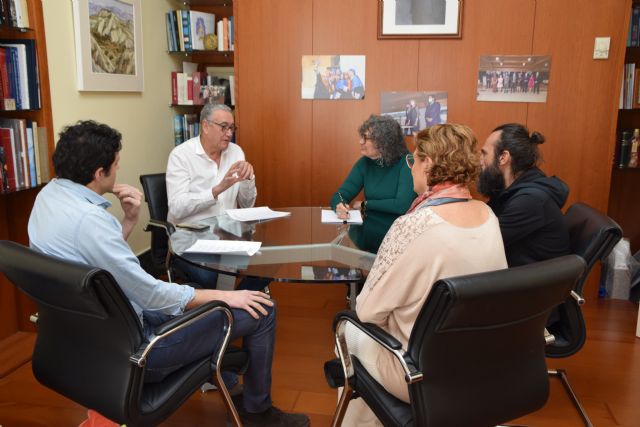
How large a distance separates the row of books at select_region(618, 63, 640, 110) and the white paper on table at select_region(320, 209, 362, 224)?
2.20m

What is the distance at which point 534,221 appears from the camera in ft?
7.36

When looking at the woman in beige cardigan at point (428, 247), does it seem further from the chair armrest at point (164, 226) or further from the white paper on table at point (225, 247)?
the chair armrest at point (164, 226)

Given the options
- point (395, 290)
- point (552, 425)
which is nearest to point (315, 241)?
point (395, 290)

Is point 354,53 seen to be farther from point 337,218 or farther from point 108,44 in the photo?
point 108,44

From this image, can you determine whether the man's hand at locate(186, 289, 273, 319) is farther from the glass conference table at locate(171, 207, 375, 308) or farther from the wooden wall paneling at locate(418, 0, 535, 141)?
the wooden wall paneling at locate(418, 0, 535, 141)

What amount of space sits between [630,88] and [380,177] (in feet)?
6.74

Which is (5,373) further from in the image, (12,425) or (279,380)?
(279,380)

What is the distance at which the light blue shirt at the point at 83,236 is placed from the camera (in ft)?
5.39

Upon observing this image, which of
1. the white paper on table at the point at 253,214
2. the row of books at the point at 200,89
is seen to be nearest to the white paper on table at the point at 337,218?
the white paper on table at the point at 253,214

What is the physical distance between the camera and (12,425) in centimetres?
229

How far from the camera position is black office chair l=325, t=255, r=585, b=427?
1347mm

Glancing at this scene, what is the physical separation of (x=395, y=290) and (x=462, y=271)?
0.20m

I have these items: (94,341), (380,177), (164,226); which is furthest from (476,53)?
(94,341)

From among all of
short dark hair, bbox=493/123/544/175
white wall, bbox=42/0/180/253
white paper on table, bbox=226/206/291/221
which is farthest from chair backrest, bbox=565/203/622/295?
white wall, bbox=42/0/180/253
